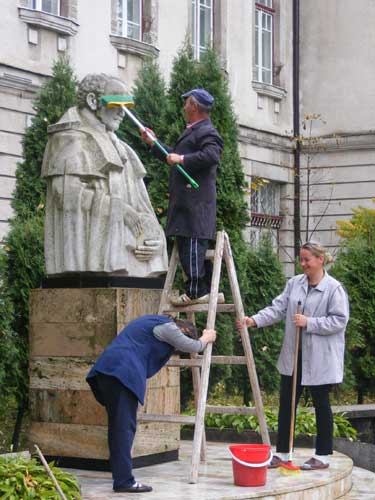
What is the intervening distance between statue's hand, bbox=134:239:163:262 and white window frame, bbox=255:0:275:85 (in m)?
14.9

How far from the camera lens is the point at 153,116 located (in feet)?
48.5

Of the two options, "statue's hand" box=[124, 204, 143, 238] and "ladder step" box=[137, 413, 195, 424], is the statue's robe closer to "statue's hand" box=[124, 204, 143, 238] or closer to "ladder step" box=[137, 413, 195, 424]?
"statue's hand" box=[124, 204, 143, 238]

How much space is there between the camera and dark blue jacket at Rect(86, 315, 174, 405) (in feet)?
26.0

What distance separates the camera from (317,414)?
8961mm

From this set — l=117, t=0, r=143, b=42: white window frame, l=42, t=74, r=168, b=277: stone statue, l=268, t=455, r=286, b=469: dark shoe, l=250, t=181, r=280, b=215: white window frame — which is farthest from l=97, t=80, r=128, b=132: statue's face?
l=250, t=181, r=280, b=215: white window frame

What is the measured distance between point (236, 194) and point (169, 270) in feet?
17.3

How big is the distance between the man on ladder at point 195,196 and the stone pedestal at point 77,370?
463 millimetres

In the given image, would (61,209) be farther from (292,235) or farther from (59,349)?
(292,235)

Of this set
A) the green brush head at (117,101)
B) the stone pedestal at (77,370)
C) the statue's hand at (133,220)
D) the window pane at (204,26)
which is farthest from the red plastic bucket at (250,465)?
the window pane at (204,26)

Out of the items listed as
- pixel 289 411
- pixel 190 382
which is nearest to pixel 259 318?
pixel 289 411

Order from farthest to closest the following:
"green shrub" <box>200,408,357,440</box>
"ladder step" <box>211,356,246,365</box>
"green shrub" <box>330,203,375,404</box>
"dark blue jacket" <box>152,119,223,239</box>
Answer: "green shrub" <box>330,203,375,404</box> → "green shrub" <box>200,408,357,440</box> → "ladder step" <box>211,356,246,365</box> → "dark blue jacket" <box>152,119,223,239</box>

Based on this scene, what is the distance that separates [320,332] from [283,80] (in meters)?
16.6

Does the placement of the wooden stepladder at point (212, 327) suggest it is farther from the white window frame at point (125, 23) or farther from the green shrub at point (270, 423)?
the white window frame at point (125, 23)

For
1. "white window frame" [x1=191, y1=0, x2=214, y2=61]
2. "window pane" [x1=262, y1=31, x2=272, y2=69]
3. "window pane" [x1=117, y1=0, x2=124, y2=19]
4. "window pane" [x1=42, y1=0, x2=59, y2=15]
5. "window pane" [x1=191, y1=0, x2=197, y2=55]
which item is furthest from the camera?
"window pane" [x1=262, y1=31, x2=272, y2=69]
